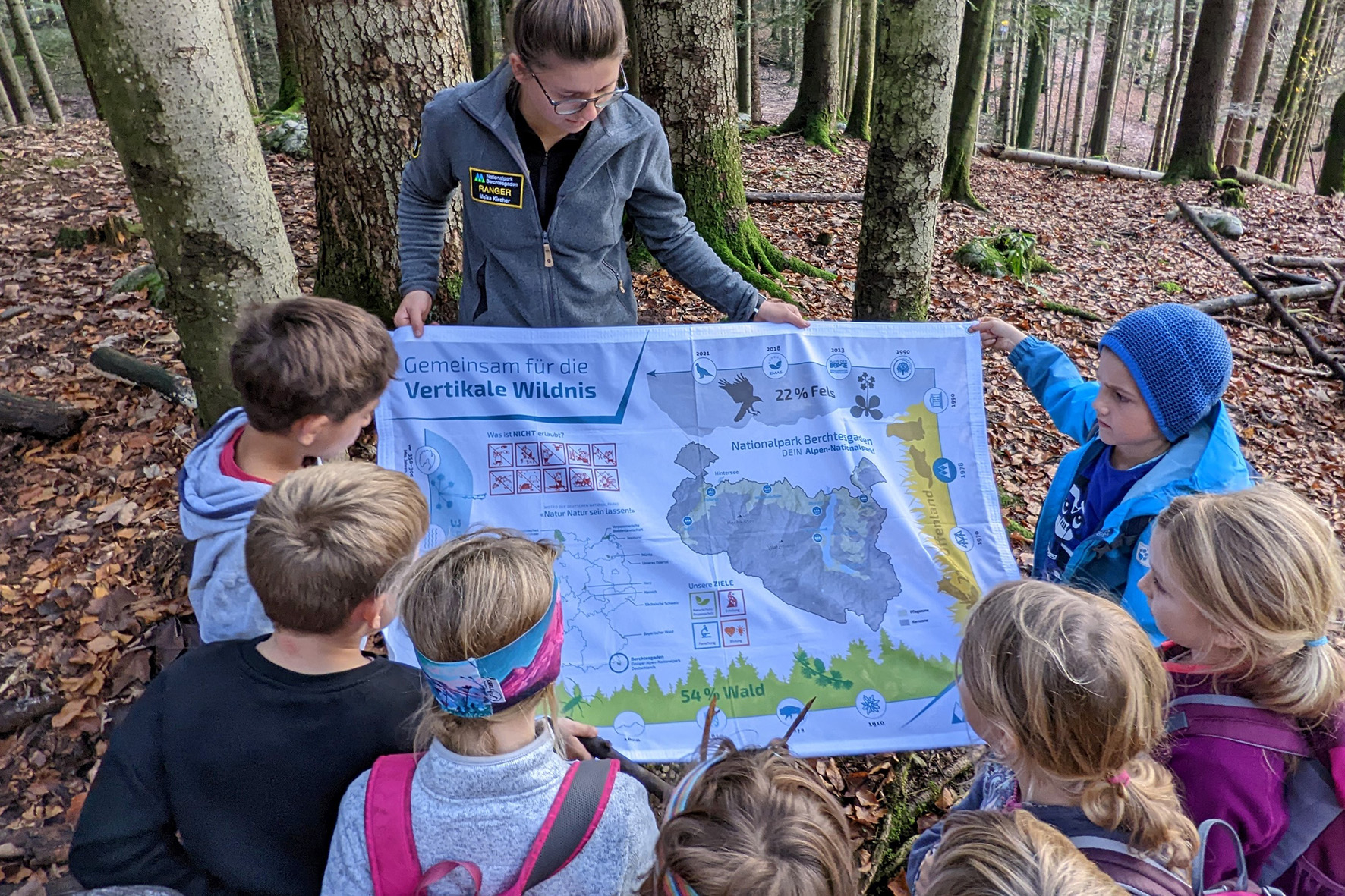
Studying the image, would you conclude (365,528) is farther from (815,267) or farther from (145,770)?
(815,267)

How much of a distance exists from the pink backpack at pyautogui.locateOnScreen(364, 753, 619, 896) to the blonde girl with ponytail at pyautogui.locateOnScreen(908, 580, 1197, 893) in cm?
64

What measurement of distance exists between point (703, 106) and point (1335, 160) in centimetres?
1437

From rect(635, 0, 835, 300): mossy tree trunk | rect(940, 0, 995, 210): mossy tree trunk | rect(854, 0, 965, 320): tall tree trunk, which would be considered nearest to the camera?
rect(854, 0, 965, 320): tall tree trunk

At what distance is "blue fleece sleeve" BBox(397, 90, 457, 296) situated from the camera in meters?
2.78

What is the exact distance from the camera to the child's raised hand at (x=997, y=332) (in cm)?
314

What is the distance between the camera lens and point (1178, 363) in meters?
2.40

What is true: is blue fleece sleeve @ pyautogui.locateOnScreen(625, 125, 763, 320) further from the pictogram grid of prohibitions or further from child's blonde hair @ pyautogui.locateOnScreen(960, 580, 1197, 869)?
child's blonde hair @ pyautogui.locateOnScreen(960, 580, 1197, 869)

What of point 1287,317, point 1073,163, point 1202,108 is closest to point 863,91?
point 1073,163

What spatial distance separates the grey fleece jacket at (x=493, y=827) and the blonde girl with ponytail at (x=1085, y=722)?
1.90ft

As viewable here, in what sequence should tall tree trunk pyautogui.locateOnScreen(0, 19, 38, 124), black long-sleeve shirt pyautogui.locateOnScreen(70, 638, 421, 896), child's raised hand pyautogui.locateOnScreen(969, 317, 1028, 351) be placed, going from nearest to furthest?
black long-sleeve shirt pyautogui.locateOnScreen(70, 638, 421, 896)
child's raised hand pyautogui.locateOnScreen(969, 317, 1028, 351)
tall tree trunk pyautogui.locateOnScreen(0, 19, 38, 124)

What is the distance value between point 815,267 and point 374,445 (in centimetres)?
412

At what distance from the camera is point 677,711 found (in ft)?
9.26

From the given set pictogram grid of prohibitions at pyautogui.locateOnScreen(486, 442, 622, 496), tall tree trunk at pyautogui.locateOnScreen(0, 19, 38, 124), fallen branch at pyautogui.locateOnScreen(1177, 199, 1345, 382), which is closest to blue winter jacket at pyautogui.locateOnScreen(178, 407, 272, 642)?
pictogram grid of prohibitions at pyautogui.locateOnScreen(486, 442, 622, 496)

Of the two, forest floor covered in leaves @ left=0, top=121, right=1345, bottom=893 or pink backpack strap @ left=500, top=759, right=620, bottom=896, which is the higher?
pink backpack strap @ left=500, top=759, right=620, bottom=896
